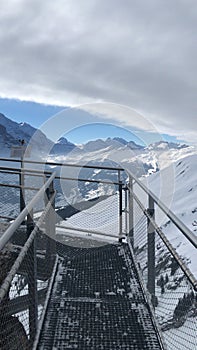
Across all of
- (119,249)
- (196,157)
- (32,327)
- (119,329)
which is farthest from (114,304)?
(196,157)

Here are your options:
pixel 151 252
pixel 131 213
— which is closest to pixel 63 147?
pixel 131 213

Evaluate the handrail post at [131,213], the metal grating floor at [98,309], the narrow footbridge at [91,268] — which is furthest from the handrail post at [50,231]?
the handrail post at [131,213]

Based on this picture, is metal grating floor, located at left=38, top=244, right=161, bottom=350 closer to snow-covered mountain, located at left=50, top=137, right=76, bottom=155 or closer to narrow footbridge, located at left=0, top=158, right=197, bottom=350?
narrow footbridge, located at left=0, top=158, right=197, bottom=350

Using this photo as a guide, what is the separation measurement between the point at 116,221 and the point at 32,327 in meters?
2.22

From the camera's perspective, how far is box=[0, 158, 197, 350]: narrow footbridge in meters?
2.19

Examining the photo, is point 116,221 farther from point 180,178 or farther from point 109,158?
point 180,178

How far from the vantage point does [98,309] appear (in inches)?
106

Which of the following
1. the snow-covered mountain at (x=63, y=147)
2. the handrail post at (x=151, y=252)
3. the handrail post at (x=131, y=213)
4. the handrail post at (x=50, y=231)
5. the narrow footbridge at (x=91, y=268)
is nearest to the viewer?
the narrow footbridge at (x=91, y=268)

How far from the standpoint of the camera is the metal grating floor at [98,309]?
7.54 ft

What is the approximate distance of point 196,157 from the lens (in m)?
22.8

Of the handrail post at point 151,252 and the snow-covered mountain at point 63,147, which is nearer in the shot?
the handrail post at point 151,252

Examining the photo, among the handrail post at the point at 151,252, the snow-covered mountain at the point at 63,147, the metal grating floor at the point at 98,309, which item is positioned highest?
the snow-covered mountain at the point at 63,147

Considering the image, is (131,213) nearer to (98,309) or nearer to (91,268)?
(91,268)

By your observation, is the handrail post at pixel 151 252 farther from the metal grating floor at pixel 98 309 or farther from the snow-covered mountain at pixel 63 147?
the snow-covered mountain at pixel 63 147
